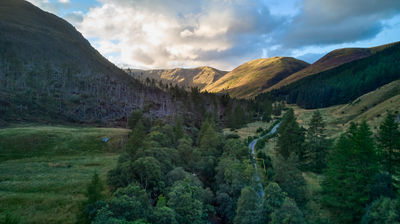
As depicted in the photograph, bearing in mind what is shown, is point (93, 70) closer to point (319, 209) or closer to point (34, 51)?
point (34, 51)

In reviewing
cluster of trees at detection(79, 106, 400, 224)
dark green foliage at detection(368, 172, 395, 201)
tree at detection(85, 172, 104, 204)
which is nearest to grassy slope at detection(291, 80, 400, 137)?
cluster of trees at detection(79, 106, 400, 224)

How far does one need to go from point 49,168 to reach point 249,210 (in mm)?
38700

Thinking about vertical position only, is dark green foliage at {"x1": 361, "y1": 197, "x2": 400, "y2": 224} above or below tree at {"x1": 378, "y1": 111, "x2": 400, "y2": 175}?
below

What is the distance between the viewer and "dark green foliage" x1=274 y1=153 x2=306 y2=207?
104 ft

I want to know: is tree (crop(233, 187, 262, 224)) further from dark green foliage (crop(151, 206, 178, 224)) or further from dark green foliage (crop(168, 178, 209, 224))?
dark green foliage (crop(151, 206, 178, 224))

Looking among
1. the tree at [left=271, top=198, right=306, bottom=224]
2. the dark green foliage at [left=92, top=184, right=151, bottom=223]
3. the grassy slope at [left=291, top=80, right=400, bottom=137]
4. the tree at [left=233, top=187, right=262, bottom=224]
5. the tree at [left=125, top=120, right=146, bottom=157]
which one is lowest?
the tree at [left=233, top=187, right=262, bottom=224]

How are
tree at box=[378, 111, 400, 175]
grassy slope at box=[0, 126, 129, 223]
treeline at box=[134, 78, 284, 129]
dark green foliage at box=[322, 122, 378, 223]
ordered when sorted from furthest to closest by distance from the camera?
treeline at box=[134, 78, 284, 129]
tree at box=[378, 111, 400, 175]
dark green foliage at box=[322, 122, 378, 223]
grassy slope at box=[0, 126, 129, 223]

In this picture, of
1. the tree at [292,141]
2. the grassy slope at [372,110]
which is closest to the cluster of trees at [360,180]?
the tree at [292,141]

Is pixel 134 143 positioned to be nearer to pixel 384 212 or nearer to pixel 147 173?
pixel 147 173

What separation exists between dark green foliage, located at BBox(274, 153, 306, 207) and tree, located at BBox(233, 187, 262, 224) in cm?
856

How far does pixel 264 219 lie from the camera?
81.4 feet

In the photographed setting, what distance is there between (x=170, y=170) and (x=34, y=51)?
588ft

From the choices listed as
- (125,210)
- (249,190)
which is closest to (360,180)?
(249,190)

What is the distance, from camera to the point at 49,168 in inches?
1503
